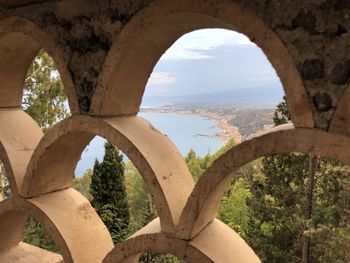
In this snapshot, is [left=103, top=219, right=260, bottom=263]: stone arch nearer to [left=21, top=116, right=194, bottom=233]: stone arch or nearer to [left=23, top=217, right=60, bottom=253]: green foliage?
[left=21, top=116, right=194, bottom=233]: stone arch

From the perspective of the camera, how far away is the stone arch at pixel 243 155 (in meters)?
1.37

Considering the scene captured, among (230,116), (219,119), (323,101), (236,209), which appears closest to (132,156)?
(323,101)

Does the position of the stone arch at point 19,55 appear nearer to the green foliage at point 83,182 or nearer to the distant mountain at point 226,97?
the green foliage at point 83,182

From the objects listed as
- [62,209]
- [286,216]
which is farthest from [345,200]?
[62,209]

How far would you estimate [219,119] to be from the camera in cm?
2981

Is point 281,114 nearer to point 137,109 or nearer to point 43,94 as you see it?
point 43,94

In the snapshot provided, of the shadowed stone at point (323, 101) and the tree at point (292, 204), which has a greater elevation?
Answer: the shadowed stone at point (323, 101)

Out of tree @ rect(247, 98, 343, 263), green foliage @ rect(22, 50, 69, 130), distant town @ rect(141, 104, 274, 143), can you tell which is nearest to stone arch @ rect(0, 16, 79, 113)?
tree @ rect(247, 98, 343, 263)

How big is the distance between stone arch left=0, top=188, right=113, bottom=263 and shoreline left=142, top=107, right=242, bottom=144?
50.3ft

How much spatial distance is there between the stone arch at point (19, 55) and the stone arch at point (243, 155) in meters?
0.76

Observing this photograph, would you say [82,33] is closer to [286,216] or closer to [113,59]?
[113,59]

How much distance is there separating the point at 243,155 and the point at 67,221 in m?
1.20

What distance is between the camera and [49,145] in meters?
2.16

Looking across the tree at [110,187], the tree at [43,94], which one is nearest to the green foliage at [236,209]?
the tree at [110,187]
